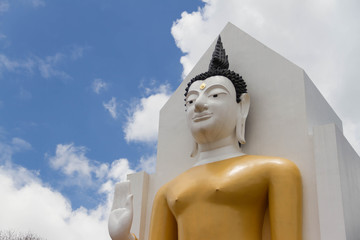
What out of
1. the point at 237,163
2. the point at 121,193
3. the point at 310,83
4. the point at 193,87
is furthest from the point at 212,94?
the point at 121,193

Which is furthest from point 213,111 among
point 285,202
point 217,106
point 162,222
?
point 162,222

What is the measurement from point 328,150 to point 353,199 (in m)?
0.76

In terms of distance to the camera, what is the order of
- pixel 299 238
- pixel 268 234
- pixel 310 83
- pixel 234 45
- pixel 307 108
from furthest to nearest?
pixel 234 45
pixel 310 83
pixel 307 108
pixel 268 234
pixel 299 238

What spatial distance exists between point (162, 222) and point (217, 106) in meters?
1.80

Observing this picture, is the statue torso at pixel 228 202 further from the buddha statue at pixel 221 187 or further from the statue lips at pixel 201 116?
the statue lips at pixel 201 116

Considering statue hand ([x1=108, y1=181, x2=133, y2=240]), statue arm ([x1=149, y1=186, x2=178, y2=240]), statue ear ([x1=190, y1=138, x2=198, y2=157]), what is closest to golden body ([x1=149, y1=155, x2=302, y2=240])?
statue arm ([x1=149, y1=186, x2=178, y2=240])

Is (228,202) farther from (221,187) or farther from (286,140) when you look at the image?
(286,140)

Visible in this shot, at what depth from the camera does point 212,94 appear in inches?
257

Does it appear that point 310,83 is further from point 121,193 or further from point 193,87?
point 121,193

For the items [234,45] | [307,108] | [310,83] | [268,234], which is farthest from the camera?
[234,45]

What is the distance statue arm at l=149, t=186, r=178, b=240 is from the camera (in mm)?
6457

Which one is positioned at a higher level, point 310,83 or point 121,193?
point 310,83

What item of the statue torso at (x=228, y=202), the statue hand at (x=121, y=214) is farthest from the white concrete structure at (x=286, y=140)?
the statue hand at (x=121, y=214)

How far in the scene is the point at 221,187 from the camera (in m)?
5.86
